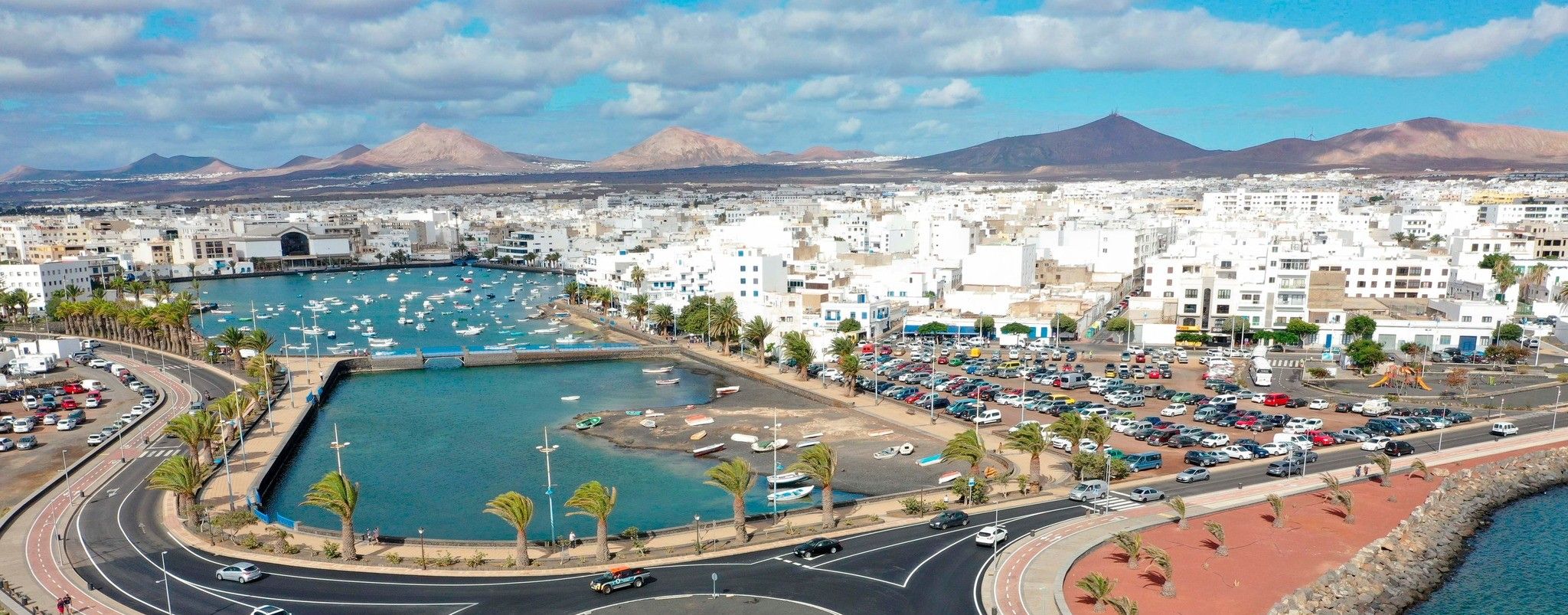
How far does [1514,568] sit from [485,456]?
112ft

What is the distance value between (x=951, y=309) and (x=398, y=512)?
134 ft

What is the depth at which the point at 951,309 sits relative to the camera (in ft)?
207

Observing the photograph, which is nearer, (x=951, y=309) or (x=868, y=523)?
(x=868, y=523)

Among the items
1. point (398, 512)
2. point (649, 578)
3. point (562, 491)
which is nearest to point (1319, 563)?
point (649, 578)

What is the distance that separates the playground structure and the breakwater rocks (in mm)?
9110

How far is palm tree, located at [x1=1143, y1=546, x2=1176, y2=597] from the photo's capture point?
67.1 ft

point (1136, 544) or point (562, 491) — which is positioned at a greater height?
point (1136, 544)

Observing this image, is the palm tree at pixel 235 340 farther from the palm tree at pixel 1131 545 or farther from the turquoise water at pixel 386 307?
the palm tree at pixel 1131 545

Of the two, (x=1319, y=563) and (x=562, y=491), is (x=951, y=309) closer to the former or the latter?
(x=562, y=491)

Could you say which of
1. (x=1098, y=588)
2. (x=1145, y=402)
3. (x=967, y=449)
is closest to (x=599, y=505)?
(x=967, y=449)

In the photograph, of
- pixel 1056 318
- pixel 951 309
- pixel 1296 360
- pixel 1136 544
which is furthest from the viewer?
pixel 951 309

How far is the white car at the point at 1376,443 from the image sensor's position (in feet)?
106

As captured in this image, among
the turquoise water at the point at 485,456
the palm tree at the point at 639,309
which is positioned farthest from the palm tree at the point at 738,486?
the palm tree at the point at 639,309

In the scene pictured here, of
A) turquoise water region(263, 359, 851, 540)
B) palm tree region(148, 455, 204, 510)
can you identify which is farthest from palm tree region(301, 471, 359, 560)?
palm tree region(148, 455, 204, 510)
